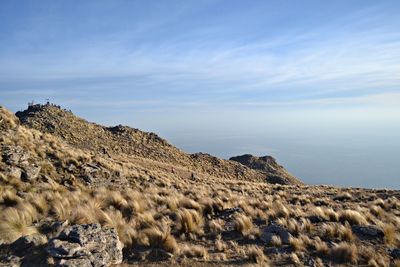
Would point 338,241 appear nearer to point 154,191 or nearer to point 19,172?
point 154,191

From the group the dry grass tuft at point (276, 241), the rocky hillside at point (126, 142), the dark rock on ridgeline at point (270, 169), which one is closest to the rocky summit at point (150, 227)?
the dry grass tuft at point (276, 241)

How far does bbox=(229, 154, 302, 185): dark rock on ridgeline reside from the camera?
197ft

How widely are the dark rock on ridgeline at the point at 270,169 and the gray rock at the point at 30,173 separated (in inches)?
1806

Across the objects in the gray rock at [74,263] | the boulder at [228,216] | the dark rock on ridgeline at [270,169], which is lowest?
the dark rock on ridgeline at [270,169]

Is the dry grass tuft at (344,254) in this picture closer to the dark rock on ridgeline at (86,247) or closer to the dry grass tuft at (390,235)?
the dry grass tuft at (390,235)

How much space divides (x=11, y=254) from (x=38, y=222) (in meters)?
2.55

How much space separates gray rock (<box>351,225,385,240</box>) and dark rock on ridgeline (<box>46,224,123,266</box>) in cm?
822

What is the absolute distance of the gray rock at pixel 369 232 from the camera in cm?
1271

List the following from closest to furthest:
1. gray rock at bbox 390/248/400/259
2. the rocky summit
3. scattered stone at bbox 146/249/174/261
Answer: the rocky summit
scattered stone at bbox 146/249/174/261
gray rock at bbox 390/248/400/259

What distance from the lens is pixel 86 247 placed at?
8820 millimetres

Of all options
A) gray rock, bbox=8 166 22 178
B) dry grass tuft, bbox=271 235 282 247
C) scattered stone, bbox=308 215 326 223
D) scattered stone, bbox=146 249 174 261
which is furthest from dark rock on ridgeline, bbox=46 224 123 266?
scattered stone, bbox=308 215 326 223

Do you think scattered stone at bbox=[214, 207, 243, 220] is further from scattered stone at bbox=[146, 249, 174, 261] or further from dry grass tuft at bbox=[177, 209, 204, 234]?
scattered stone at bbox=[146, 249, 174, 261]

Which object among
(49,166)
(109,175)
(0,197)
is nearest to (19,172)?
(49,166)

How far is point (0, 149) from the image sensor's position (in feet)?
59.3
